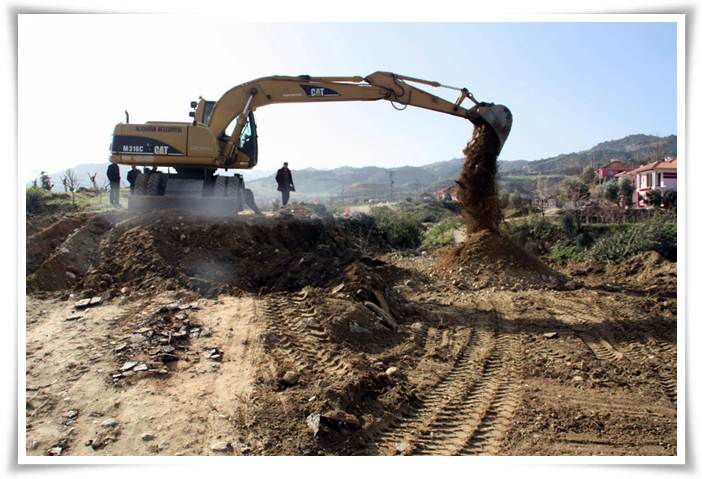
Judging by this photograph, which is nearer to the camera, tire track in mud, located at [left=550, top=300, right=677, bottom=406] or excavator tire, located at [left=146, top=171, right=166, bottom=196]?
tire track in mud, located at [left=550, top=300, right=677, bottom=406]

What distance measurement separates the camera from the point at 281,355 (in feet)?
20.8

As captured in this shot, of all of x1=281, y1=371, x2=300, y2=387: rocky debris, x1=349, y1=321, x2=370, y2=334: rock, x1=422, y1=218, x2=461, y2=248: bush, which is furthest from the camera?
x1=422, y1=218, x2=461, y2=248: bush

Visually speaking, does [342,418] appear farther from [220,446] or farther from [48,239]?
[48,239]

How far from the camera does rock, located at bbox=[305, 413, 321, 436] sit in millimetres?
4789

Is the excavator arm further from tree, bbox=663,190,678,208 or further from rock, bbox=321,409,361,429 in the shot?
tree, bbox=663,190,678,208

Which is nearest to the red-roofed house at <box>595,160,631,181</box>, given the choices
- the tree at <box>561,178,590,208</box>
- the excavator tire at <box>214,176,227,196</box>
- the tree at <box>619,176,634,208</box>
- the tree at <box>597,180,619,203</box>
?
the tree at <box>561,178,590,208</box>

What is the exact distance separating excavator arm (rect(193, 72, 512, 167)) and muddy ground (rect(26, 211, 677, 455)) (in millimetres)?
2118

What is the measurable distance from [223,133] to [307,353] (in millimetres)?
6852

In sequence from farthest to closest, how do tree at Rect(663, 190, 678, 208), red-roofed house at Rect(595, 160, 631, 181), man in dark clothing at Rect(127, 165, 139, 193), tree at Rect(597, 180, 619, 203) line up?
red-roofed house at Rect(595, 160, 631, 181), tree at Rect(597, 180, 619, 203), tree at Rect(663, 190, 678, 208), man in dark clothing at Rect(127, 165, 139, 193)

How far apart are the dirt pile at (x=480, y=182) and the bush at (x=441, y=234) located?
637 cm

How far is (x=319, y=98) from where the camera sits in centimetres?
1146
